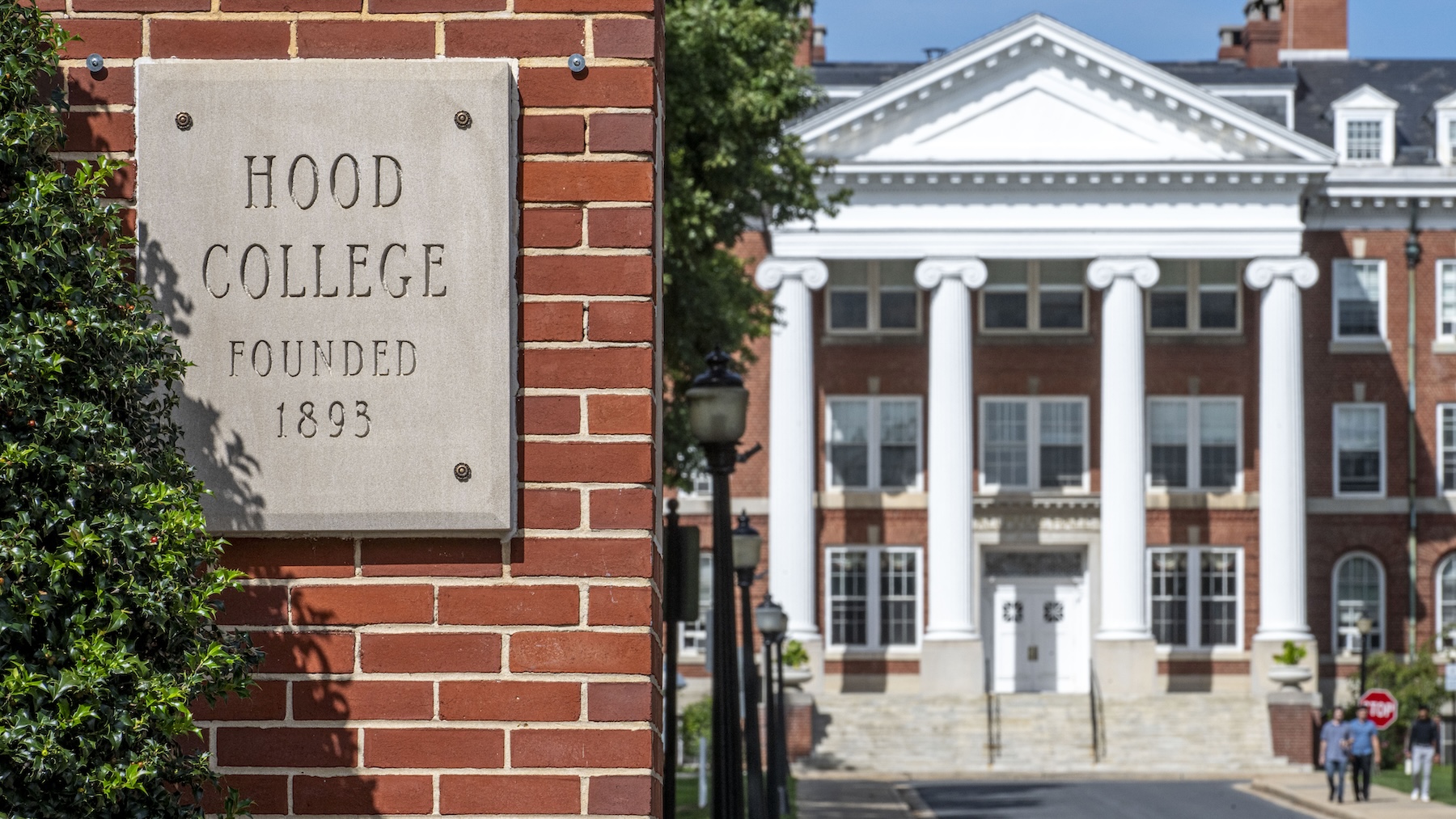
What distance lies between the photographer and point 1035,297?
5188cm

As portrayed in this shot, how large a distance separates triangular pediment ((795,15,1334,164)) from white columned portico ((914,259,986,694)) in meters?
3.06

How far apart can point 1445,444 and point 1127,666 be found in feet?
36.1

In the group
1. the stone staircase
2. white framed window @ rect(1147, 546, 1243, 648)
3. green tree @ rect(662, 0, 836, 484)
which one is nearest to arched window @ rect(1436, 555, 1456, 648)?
white framed window @ rect(1147, 546, 1243, 648)

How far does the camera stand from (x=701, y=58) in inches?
907

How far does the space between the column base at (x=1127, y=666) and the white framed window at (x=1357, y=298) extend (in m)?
10.4

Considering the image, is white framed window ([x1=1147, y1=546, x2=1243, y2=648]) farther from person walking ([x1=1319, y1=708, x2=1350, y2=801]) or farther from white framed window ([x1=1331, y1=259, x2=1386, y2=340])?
person walking ([x1=1319, y1=708, x2=1350, y2=801])

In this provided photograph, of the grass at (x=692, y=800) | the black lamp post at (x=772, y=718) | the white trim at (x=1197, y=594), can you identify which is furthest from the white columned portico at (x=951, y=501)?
the black lamp post at (x=772, y=718)

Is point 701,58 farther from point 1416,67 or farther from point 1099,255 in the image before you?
point 1416,67

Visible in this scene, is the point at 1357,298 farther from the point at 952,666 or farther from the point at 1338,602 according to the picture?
the point at 952,666

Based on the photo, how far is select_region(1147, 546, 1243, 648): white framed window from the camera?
166 ft

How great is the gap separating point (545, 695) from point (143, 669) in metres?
0.83

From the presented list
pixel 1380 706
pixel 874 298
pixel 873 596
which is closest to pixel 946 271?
Answer: pixel 874 298

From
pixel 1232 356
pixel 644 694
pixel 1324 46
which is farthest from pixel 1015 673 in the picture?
pixel 644 694

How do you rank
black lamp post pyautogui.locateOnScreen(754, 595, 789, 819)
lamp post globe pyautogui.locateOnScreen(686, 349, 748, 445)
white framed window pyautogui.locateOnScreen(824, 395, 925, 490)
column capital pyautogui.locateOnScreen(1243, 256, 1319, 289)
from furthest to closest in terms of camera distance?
white framed window pyautogui.locateOnScreen(824, 395, 925, 490) → column capital pyautogui.locateOnScreen(1243, 256, 1319, 289) → black lamp post pyautogui.locateOnScreen(754, 595, 789, 819) → lamp post globe pyautogui.locateOnScreen(686, 349, 748, 445)
